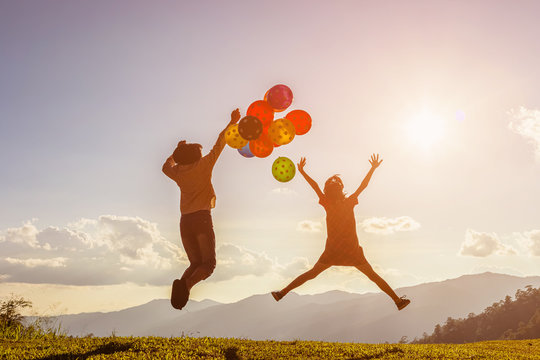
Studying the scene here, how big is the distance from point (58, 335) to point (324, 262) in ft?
20.3

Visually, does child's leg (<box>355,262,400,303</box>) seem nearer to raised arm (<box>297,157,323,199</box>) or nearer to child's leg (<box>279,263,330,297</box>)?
child's leg (<box>279,263,330,297</box>)

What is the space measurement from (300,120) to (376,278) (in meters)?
3.60

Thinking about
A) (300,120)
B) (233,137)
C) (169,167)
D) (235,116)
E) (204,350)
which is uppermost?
(300,120)

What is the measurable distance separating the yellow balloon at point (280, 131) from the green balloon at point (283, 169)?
1.42 ft

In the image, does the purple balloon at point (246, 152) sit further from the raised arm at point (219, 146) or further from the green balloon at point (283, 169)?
the raised arm at point (219, 146)

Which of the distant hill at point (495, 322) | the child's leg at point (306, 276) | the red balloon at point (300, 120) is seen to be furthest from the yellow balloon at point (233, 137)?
the distant hill at point (495, 322)

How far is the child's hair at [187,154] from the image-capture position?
8109mm

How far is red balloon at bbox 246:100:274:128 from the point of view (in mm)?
8906

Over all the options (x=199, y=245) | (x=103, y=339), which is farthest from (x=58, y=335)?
(x=199, y=245)

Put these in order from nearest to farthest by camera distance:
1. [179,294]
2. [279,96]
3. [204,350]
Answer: [179,294]
[204,350]
[279,96]

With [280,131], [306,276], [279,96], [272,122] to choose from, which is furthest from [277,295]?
[279,96]

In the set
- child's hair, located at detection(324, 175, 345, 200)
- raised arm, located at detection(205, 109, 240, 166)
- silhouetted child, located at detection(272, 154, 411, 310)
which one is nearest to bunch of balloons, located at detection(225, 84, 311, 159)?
raised arm, located at detection(205, 109, 240, 166)

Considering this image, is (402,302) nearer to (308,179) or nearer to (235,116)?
(308,179)

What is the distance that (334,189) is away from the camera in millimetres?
9000
